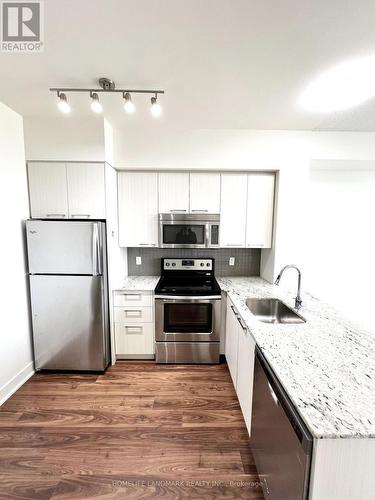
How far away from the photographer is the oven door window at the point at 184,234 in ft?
8.72

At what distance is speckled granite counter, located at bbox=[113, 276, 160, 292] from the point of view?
253cm

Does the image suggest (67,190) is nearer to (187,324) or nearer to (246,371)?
(187,324)

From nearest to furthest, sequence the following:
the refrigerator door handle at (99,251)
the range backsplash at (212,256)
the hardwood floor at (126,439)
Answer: the hardwood floor at (126,439) < the refrigerator door handle at (99,251) < the range backsplash at (212,256)

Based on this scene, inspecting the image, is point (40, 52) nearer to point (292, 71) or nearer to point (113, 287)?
point (292, 71)

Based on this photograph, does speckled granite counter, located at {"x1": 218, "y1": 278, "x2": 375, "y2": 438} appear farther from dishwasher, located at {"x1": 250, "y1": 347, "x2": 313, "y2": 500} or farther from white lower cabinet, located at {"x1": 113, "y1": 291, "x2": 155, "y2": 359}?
white lower cabinet, located at {"x1": 113, "y1": 291, "x2": 155, "y2": 359}

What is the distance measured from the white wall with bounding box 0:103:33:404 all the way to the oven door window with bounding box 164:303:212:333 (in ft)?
4.94

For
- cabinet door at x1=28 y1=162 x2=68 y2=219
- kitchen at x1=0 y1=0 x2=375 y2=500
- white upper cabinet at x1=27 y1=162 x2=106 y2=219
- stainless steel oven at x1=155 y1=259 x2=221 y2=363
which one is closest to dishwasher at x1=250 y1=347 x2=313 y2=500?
kitchen at x1=0 y1=0 x2=375 y2=500

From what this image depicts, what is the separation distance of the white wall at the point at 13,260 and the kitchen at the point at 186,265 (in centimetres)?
2

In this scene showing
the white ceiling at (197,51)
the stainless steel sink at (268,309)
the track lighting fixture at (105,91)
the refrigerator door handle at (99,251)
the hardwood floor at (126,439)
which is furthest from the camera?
the refrigerator door handle at (99,251)

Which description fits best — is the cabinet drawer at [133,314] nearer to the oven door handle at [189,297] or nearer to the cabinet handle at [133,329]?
the cabinet handle at [133,329]

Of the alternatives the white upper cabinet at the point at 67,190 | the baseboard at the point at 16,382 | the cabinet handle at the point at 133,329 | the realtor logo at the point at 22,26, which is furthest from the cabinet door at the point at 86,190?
the baseboard at the point at 16,382

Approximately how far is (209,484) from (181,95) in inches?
113

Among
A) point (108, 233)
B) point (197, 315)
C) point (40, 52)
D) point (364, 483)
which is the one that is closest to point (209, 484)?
point (364, 483)

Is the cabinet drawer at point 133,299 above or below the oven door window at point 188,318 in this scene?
above
